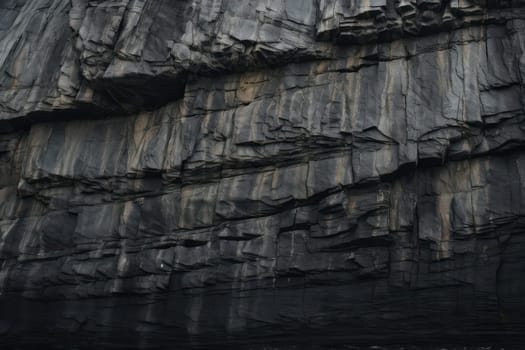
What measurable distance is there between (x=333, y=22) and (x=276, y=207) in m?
4.50

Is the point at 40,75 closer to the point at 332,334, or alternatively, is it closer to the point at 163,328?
the point at 163,328

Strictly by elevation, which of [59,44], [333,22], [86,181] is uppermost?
[59,44]

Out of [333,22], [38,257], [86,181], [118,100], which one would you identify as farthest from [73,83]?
[333,22]

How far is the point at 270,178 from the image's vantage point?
1727cm

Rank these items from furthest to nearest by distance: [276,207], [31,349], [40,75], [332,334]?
[40,75], [31,349], [276,207], [332,334]

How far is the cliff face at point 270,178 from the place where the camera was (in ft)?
50.2

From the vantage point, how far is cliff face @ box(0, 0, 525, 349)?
15297 mm

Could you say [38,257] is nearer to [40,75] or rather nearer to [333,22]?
[40,75]

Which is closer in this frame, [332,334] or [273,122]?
[332,334]

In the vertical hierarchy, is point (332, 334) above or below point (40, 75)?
below

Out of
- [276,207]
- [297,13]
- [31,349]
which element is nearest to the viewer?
[276,207]

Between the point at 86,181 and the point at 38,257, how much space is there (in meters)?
2.34

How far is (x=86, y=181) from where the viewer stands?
20.0m

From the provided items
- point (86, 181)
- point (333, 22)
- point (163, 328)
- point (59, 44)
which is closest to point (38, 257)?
point (86, 181)
